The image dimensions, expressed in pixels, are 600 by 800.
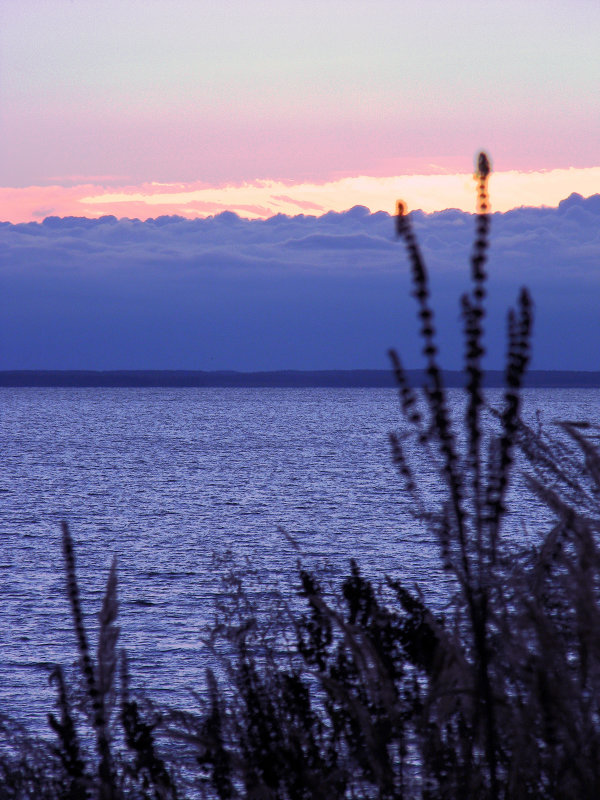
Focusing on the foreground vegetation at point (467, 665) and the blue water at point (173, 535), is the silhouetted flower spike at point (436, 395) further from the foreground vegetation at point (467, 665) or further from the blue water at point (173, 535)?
the blue water at point (173, 535)

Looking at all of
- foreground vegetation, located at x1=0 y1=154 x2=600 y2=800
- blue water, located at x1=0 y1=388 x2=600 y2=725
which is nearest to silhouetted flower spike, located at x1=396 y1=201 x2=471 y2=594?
foreground vegetation, located at x1=0 y1=154 x2=600 y2=800

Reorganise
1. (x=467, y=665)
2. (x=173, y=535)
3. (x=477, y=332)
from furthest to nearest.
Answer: (x=173, y=535), (x=467, y=665), (x=477, y=332)

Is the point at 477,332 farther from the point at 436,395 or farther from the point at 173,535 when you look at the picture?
the point at 173,535

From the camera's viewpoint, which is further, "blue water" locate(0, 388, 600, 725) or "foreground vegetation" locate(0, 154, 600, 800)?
"blue water" locate(0, 388, 600, 725)

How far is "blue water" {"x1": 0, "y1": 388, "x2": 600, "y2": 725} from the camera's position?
87.0 feet

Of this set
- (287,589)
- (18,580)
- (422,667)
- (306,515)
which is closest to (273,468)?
(306,515)

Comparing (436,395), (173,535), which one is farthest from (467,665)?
(173,535)

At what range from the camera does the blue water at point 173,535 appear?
87.0ft

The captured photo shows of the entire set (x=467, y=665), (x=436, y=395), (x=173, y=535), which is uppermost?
(x=436, y=395)

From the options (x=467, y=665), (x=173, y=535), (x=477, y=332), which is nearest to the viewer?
(x=477, y=332)

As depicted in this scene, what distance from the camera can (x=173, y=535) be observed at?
51844 mm

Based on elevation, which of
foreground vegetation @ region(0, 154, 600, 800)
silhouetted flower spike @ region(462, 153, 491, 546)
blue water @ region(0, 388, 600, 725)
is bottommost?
blue water @ region(0, 388, 600, 725)

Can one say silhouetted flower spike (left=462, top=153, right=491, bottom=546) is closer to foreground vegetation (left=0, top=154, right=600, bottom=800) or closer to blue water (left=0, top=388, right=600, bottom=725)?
foreground vegetation (left=0, top=154, right=600, bottom=800)

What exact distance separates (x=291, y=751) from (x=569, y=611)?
1331mm
